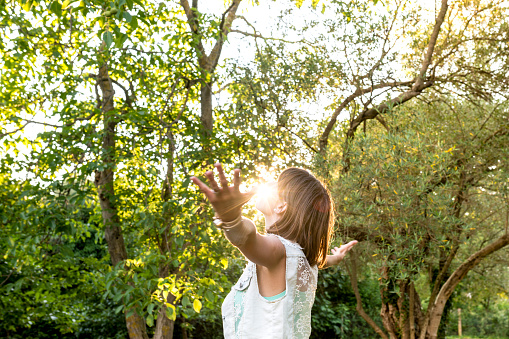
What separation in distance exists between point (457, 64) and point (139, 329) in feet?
22.0

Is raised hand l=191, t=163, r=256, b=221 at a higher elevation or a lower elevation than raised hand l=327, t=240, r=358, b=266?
lower

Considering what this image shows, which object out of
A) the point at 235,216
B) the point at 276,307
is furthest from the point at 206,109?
the point at 235,216

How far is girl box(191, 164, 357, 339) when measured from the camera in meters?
1.67

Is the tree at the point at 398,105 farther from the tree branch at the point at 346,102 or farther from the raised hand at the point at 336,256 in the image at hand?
the raised hand at the point at 336,256

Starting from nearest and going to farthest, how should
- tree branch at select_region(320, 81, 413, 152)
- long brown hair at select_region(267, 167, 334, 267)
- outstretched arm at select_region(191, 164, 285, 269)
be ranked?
1. outstretched arm at select_region(191, 164, 285, 269)
2. long brown hair at select_region(267, 167, 334, 267)
3. tree branch at select_region(320, 81, 413, 152)

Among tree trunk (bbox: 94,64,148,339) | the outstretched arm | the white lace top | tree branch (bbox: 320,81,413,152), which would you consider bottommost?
the white lace top

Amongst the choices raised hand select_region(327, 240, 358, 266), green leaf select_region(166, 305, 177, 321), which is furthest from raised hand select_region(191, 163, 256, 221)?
green leaf select_region(166, 305, 177, 321)

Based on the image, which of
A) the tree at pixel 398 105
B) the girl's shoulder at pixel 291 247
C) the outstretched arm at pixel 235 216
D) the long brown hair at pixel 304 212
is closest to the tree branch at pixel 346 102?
the tree at pixel 398 105

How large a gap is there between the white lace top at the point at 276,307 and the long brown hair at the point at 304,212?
71mm

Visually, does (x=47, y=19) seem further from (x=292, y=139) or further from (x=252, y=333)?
(x=252, y=333)

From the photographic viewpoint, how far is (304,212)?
6.30ft

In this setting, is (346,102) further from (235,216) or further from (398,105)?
(235,216)

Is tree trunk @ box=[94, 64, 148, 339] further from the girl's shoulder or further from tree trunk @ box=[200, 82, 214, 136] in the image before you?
the girl's shoulder

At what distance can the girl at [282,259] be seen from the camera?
1672 millimetres
